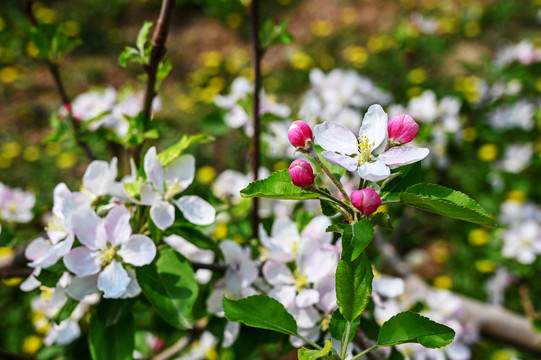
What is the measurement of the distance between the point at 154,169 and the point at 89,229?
176mm

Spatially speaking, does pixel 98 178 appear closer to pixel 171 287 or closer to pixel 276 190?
pixel 171 287

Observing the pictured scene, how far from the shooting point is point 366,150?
0.78 m

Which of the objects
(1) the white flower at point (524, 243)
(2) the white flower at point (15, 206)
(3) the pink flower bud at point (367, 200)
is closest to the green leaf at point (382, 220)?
(3) the pink flower bud at point (367, 200)

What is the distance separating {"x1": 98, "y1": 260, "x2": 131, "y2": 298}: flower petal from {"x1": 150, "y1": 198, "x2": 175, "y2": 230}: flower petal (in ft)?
0.37

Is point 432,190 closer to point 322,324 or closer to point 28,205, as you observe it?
point 322,324

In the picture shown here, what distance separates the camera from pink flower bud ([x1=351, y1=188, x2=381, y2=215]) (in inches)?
27.6

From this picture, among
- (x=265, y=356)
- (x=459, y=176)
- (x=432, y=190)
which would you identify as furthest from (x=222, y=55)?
(x=432, y=190)

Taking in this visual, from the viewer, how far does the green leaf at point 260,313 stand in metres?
0.77

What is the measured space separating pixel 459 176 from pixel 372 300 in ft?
7.66

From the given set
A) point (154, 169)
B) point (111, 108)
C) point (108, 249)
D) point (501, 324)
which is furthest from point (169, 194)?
point (501, 324)

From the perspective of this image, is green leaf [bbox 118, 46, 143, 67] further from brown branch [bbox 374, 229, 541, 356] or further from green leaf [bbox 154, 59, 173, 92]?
brown branch [bbox 374, 229, 541, 356]

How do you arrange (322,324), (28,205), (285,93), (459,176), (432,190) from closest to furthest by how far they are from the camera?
(432,190) → (322,324) → (28,205) → (459,176) → (285,93)

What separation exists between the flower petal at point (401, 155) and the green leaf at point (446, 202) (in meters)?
0.04

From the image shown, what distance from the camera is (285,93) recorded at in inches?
159
